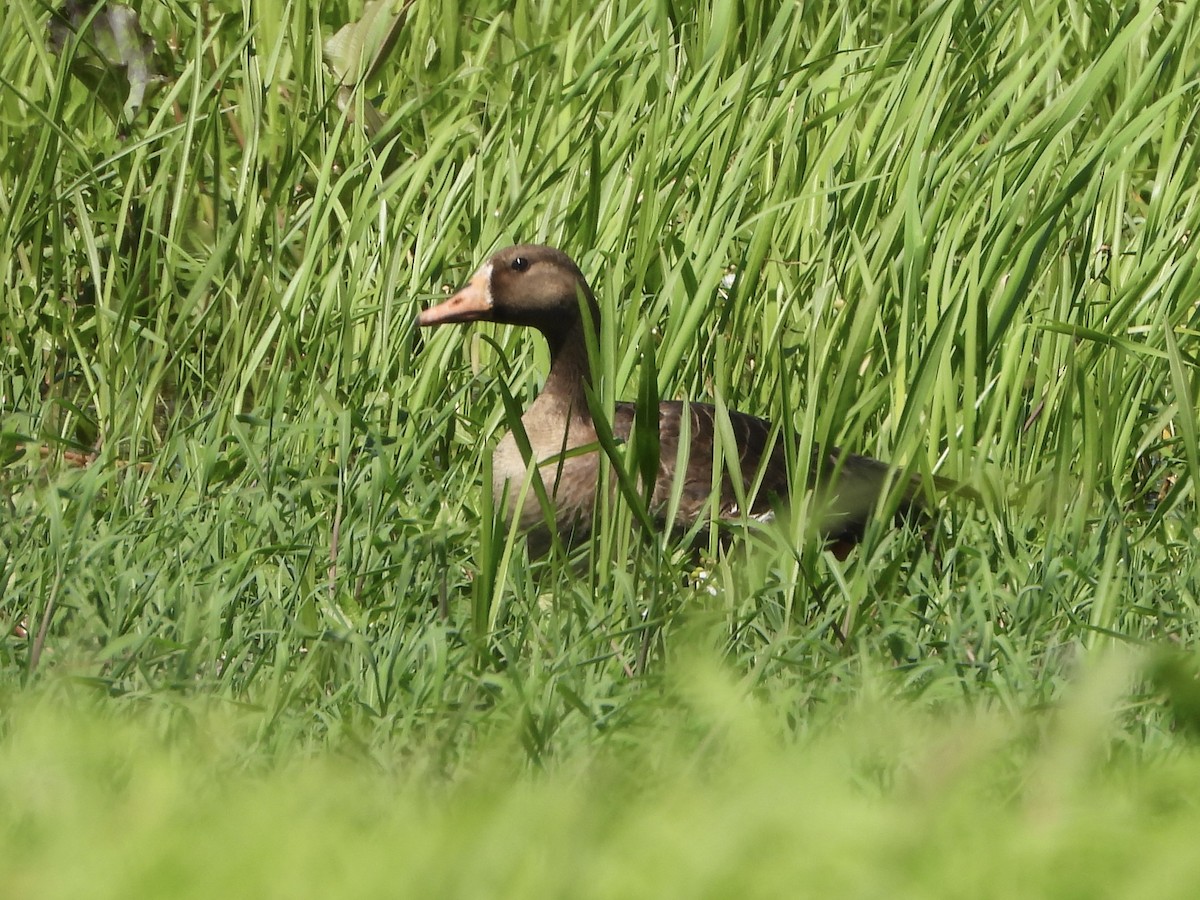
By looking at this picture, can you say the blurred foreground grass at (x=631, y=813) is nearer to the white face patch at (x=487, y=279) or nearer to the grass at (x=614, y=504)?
the grass at (x=614, y=504)

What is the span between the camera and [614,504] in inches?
164

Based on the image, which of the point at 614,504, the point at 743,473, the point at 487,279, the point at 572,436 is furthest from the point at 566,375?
the point at 614,504

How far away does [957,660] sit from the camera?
122 inches

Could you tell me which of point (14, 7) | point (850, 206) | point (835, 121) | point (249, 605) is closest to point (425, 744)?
point (249, 605)

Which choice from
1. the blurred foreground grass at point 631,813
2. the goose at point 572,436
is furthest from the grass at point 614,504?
the goose at point 572,436

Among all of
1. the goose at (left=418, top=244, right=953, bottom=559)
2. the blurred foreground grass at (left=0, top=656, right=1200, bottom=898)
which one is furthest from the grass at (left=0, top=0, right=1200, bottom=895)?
the goose at (left=418, top=244, right=953, bottom=559)

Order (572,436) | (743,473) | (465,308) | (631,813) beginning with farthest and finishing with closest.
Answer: (572,436) → (743,473) → (465,308) → (631,813)

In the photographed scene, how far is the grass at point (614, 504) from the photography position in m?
1.98

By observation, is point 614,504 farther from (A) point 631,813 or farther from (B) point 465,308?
(A) point 631,813

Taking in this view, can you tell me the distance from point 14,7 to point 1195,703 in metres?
3.89

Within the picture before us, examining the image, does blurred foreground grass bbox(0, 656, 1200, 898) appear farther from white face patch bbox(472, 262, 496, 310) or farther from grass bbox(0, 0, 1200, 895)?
white face patch bbox(472, 262, 496, 310)

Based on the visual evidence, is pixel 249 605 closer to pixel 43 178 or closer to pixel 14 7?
pixel 43 178

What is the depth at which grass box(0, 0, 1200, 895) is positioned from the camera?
198 cm

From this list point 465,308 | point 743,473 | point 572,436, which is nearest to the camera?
point 465,308
